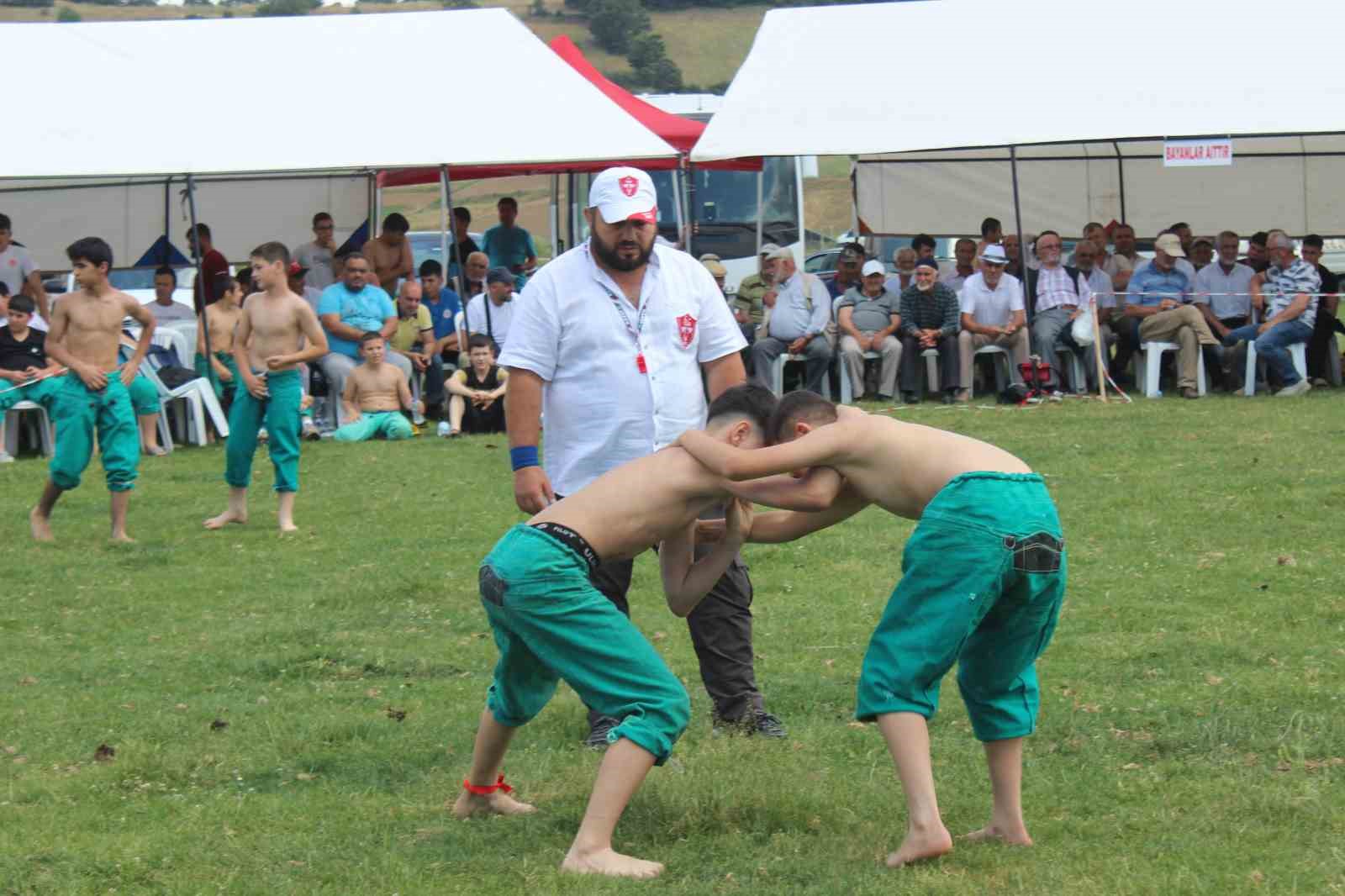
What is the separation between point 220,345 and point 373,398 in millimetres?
1631

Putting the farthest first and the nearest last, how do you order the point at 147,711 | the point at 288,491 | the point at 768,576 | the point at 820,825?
1. the point at 288,491
2. the point at 768,576
3. the point at 147,711
4. the point at 820,825

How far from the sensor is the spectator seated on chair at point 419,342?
18.2 m

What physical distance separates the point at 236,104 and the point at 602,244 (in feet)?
43.2

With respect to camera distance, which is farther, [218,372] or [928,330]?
[928,330]

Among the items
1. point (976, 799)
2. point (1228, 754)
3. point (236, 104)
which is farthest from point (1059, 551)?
point (236, 104)

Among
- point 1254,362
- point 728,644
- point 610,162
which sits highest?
point 610,162

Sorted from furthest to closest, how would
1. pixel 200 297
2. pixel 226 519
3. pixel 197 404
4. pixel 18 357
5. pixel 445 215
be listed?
1. pixel 445 215
2. pixel 200 297
3. pixel 197 404
4. pixel 18 357
5. pixel 226 519

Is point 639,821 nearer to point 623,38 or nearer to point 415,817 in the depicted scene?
point 415,817

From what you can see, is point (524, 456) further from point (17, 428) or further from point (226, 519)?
point (17, 428)

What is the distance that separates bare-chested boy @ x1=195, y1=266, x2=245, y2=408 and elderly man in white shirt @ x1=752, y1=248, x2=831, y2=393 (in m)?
5.23

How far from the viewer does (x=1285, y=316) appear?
1775cm

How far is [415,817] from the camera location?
5730 millimetres

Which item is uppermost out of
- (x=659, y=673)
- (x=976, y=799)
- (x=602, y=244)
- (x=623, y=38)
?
(x=623, y=38)

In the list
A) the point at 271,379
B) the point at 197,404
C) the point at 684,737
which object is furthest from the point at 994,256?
the point at 684,737
